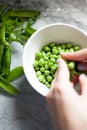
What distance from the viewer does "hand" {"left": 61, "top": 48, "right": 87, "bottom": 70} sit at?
0.70m

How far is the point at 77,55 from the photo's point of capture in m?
0.71

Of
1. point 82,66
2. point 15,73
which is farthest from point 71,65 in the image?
point 15,73

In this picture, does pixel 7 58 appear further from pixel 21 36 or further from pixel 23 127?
pixel 23 127

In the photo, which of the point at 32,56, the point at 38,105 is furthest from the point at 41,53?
the point at 38,105

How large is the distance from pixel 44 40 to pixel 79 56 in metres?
0.14

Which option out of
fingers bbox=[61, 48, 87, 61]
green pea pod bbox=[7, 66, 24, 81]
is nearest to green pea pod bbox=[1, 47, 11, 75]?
green pea pod bbox=[7, 66, 24, 81]

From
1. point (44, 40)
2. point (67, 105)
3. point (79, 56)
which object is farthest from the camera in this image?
point (44, 40)

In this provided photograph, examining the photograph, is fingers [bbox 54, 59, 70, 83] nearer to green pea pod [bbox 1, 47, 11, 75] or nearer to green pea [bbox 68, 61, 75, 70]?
green pea [bbox 68, 61, 75, 70]

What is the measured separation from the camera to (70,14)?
2.85ft

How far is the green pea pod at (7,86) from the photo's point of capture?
2.59 ft

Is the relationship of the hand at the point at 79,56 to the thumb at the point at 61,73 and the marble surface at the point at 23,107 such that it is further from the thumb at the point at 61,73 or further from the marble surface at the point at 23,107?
the marble surface at the point at 23,107

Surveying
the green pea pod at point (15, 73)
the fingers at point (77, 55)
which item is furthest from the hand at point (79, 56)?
the green pea pod at point (15, 73)

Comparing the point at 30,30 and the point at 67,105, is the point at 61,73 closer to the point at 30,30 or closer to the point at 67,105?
the point at 67,105

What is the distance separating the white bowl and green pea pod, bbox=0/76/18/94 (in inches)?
2.7
